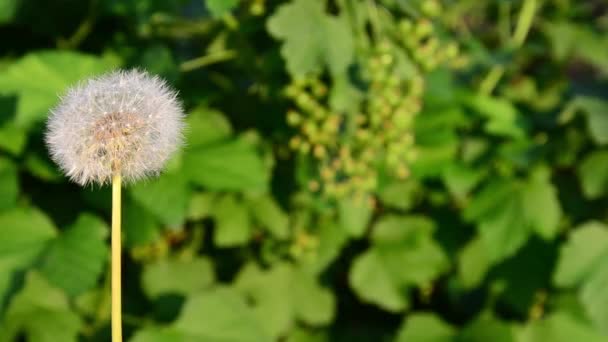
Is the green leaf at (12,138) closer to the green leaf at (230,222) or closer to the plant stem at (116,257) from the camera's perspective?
the green leaf at (230,222)

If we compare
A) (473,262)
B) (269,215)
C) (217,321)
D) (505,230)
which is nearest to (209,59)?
(269,215)

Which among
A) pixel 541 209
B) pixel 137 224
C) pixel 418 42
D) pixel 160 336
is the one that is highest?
pixel 418 42

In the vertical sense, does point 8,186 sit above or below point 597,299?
above

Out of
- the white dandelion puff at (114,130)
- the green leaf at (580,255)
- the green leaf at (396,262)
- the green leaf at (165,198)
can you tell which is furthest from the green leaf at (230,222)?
the white dandelion puff at (114,130)

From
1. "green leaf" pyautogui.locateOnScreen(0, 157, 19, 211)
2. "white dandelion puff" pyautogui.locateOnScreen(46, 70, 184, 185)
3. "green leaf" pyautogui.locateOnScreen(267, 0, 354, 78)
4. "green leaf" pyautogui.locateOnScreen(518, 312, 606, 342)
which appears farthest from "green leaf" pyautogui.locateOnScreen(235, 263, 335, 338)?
"white dandelion puff" pyautogui.locateOnScreen(46, 70, 184, 185)

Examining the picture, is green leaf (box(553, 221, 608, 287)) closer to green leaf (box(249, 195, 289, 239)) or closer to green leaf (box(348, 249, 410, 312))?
green leaf (box(348, 249, 410, 312))

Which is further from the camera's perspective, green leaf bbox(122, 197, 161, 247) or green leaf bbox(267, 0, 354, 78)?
green leaf bbox(122, 197, 161, 247)

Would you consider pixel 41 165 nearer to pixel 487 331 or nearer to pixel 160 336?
pixel 160 336
